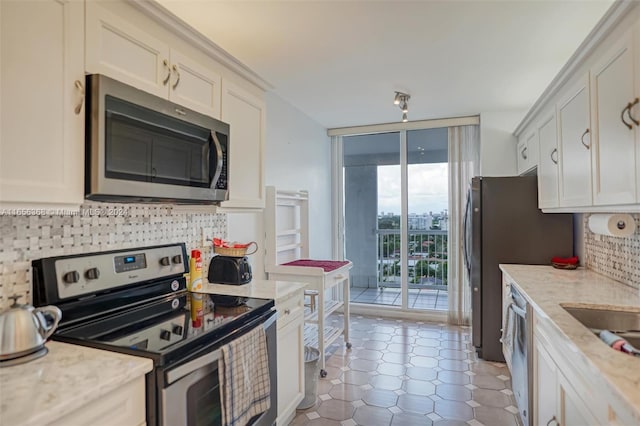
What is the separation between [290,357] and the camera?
7.06ft

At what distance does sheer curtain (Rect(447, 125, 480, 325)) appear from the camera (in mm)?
4246

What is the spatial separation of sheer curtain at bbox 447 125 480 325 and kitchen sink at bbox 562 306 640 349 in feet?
8.21

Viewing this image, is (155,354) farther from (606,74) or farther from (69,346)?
(606,74)

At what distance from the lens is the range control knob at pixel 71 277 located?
1.45m

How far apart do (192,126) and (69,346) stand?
101cm

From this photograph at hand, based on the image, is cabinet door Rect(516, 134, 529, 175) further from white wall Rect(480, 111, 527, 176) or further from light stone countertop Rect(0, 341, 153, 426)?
light stone countertop Rect(0, 341, 153, 426)

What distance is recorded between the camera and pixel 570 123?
6.91 ft

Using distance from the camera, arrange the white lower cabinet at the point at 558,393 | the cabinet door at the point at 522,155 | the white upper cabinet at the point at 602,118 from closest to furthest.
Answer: the white lower cabinet at the point at 558,393 → the white upper cabinet at the point at 602,118 → the cabinet door at the point at 522,155

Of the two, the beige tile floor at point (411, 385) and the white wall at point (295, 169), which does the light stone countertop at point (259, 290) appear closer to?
the white wall at point (295, 169)

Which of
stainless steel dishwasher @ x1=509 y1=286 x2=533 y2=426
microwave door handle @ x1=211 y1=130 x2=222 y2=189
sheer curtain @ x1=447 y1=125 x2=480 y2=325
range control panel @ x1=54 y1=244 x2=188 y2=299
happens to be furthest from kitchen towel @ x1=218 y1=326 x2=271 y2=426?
sheer curtain @ x1=447 y1=125 x2=480 y2=325

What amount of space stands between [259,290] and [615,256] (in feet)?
7.21

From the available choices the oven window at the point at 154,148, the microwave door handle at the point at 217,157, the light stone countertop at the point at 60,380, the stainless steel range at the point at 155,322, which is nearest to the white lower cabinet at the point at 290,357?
the stainless steel range at the point at 155,322

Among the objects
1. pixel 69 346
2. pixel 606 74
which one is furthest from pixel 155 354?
pixel 606 74

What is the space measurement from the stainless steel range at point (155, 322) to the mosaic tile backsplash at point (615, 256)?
201 centimetres
